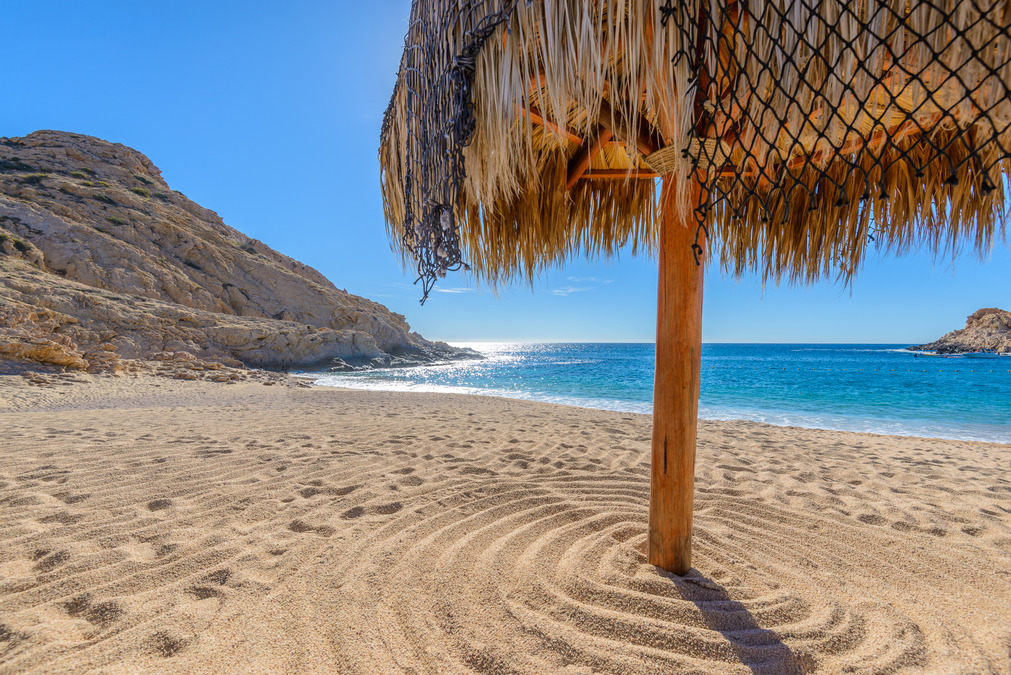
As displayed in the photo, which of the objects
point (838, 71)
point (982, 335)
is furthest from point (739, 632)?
point (982, 335)

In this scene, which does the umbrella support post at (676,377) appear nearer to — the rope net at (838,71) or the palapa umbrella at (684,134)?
the palapa umbrella at (684,134)

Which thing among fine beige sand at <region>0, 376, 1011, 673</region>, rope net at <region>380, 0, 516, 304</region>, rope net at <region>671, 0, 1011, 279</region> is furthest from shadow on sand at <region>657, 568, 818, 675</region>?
rope net at <region>380, 0, 516, 304</region>

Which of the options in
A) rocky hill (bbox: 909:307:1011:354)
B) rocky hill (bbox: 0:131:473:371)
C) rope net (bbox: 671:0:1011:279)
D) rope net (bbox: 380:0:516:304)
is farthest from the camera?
rocky hill (bbox: 909:307:1011:354)

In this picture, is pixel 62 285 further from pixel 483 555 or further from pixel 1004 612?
pixel 1004 612

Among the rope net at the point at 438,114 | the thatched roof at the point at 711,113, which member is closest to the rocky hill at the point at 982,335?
the thatched roof at the point at 711,113

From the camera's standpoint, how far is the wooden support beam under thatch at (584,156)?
6.83 ft

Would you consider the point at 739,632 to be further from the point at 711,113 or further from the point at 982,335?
the point at 982,335

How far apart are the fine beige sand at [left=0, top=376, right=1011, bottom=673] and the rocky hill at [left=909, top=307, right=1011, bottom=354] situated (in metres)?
53.2

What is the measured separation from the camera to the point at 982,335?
39.1 meters

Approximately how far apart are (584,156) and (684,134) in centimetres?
131

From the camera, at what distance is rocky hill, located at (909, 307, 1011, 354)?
123 ft

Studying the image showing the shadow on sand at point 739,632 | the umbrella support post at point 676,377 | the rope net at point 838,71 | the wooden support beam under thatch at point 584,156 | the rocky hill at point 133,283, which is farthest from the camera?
the rocky hill at point 133,283

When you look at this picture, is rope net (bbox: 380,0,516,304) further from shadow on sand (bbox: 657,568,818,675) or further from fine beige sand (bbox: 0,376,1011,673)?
shadow on sand (bbox: 657,568,818,675)

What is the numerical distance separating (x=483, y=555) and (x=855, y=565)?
1.84 meters
